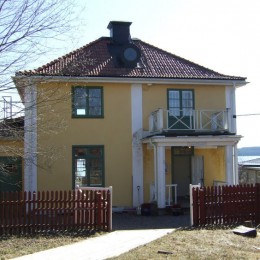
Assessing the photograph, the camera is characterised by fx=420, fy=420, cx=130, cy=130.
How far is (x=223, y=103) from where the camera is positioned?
19.5 metres

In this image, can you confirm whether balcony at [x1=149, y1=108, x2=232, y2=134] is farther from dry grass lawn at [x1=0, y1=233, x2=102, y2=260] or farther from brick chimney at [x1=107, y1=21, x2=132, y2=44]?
dry grass lawn at [x1=0, y1=233, x2=102, y2=260]

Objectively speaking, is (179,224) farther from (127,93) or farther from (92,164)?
(127,93)

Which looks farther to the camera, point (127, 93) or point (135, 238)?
point (127, 93)

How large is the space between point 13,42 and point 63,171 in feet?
29.6

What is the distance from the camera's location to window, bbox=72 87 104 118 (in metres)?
A: 17.9

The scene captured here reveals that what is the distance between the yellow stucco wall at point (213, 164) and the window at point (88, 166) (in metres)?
5.10

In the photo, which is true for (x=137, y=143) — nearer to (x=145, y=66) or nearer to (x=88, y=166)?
(x=88, y=166)

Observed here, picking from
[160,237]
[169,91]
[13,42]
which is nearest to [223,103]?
[169,91]

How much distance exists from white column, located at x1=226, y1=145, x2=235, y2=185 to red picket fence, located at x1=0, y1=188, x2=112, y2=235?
639 cm

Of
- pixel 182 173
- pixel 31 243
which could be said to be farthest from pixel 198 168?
pixel 31 243

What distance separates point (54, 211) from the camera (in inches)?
490

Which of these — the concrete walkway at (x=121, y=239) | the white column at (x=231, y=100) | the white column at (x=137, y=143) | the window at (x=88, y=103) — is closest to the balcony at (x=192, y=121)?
the white column at (x=137, y=143)

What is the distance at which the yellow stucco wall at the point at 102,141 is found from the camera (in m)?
17.5

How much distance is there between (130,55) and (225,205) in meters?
8.93
